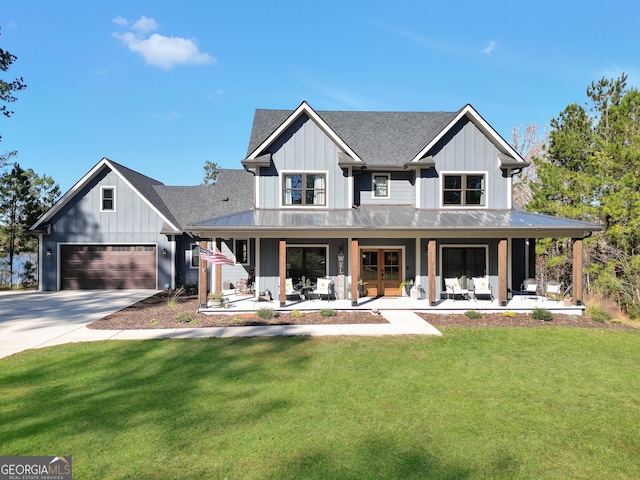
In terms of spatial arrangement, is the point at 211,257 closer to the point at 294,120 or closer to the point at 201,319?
the point at 201,319

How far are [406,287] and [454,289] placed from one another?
2.01m

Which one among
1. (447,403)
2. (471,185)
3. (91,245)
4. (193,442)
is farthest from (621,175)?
(91,245)

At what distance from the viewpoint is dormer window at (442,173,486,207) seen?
595 inches

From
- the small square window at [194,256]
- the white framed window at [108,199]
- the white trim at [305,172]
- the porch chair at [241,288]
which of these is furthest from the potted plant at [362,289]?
the white framed window at [108,199]

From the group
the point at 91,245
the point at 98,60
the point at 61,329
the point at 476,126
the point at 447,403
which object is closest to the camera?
the point at 447,403

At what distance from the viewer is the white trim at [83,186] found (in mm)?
18422

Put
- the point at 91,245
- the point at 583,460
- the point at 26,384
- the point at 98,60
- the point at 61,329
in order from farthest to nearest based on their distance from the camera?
the point at 91,245 < the point at 98,60 < the point at 61,329 < the point at 26,384 < the point at 583,460

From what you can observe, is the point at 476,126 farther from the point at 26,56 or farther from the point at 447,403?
the point at 26,56

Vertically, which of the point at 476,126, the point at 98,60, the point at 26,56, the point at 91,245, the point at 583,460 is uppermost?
the point at 26,56

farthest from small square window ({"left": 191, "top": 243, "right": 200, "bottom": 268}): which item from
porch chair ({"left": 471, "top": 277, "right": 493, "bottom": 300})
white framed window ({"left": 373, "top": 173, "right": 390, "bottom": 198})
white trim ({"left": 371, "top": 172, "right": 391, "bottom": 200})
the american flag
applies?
porch chair ({"left": 471, "top": 277, "right": 493, "bottom": 300})

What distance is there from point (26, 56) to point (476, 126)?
20.6 metres

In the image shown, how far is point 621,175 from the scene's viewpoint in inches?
626

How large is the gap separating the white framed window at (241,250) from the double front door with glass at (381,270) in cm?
673

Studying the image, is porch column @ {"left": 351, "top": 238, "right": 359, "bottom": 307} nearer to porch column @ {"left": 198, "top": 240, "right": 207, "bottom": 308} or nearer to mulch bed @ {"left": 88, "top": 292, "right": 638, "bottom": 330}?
mulch bed @ {"left": 88, "top": 292, "right": 638, "bottom": 330}
